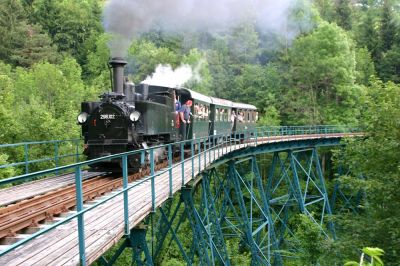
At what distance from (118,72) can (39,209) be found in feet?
15.0

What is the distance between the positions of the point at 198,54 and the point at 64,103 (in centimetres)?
1401

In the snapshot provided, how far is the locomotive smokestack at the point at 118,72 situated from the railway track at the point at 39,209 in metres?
2.64

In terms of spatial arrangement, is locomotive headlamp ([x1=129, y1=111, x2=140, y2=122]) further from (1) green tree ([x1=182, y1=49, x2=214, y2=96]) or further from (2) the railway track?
(1) green tree ([x1=182, y1=49, x2=214, y2=96])

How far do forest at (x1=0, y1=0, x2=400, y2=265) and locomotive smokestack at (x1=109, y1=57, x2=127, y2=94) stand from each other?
17.0 feet

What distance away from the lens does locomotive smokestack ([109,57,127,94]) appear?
927cm

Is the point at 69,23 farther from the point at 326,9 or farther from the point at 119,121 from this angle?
the point at 119,121

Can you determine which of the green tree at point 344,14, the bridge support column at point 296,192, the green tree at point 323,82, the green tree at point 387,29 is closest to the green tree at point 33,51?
the green tree at point 323,82

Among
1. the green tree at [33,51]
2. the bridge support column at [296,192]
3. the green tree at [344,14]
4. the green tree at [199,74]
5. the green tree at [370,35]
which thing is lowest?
the bridge support column at [296,192]

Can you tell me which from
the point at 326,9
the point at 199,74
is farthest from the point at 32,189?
the point at 326,9

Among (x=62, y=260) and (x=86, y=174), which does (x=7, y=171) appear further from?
(x=62, y=260)

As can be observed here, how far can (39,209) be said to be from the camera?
5508 millimetres

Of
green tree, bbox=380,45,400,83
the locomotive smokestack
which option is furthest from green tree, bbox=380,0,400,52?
the locomotive smokestack

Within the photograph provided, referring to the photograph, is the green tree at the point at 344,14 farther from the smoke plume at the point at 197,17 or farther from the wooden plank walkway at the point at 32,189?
the wooden plank walkway at the point at 32,189

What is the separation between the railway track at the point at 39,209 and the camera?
459cm
